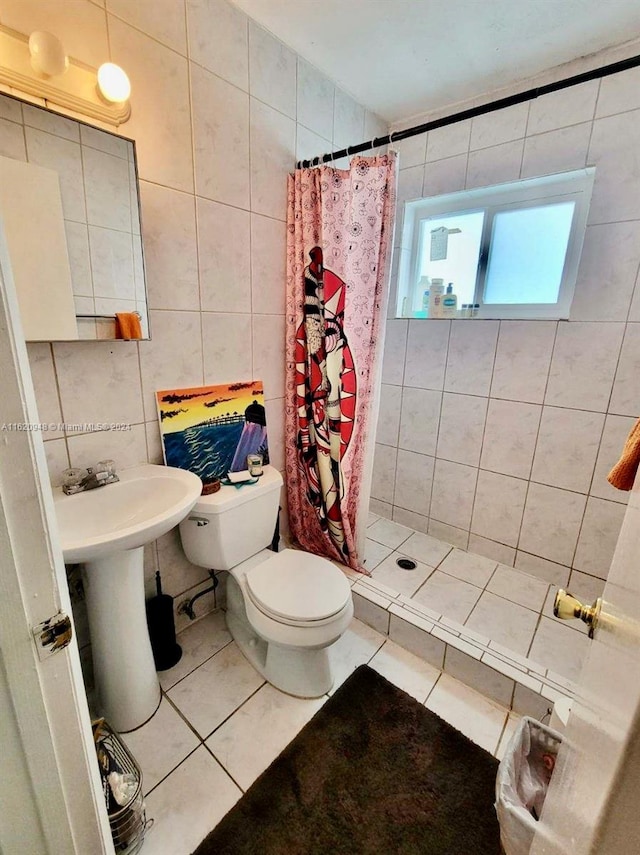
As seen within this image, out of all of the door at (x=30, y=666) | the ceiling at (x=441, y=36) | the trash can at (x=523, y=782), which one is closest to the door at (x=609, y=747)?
the trash can at (x=523, y=782)

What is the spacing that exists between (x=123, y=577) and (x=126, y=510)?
0.22 m

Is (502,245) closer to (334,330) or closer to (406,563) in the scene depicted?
(334,330)

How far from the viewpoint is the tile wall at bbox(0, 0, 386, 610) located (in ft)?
3.80

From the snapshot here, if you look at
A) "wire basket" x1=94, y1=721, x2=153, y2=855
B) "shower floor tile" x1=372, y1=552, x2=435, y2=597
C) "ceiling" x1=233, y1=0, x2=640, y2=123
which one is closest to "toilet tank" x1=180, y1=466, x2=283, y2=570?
"wire basket" x1=94, y1=721, x2=153, y2=855

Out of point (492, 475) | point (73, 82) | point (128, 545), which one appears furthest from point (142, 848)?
point (73, 82)

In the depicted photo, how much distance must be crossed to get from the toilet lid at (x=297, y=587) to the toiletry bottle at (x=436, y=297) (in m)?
1.53

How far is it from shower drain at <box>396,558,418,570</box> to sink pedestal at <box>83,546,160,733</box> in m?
1.28

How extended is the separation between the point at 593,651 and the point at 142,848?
128cm

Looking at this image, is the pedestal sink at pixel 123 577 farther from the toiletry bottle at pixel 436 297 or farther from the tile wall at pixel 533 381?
the toiletry bottle at pixel 436 297

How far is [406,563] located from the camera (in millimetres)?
2088

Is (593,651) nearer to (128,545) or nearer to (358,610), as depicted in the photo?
(128,545)

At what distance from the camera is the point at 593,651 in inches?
21.0

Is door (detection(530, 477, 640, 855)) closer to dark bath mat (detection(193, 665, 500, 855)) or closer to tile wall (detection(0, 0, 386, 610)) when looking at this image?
dark bath mat (detection(193, 665, 500, 855))

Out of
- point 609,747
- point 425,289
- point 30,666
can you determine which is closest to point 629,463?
point 609,747
